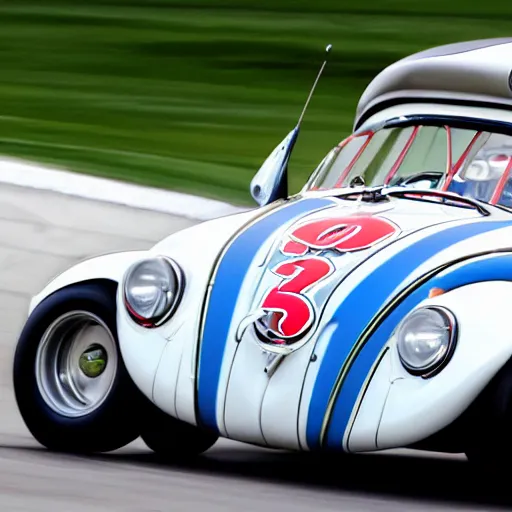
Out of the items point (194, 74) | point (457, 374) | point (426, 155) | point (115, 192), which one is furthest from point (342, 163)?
point (194, 74)

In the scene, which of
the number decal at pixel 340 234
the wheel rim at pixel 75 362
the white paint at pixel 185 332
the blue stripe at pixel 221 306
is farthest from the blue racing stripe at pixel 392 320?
the wheel rim at pixel 75 362

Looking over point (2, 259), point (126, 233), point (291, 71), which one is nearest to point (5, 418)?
point (2, 259)

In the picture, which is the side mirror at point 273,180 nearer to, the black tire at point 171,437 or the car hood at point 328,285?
the car hood at point 328,285

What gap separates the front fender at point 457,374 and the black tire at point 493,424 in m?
0.03

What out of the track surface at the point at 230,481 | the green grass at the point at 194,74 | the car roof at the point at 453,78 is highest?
the green grass at the point at 194,74

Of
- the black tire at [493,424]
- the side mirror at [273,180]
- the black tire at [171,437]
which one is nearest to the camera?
the black tire at [493,424]

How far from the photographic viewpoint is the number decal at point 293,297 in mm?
5961

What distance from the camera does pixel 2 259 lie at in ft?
37.8

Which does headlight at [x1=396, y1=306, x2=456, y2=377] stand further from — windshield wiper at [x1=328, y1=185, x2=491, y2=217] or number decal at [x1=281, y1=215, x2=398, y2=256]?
windshield wiper at [x1=328, y1=185, x2=491, y2=217]

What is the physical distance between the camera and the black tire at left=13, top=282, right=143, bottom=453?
21.3 ft

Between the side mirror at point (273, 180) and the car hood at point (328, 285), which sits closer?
the car hood at point (328, 285)

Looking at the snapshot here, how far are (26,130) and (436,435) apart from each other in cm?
1148

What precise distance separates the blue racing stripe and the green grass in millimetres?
8253

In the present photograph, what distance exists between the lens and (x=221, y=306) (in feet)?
20.4
